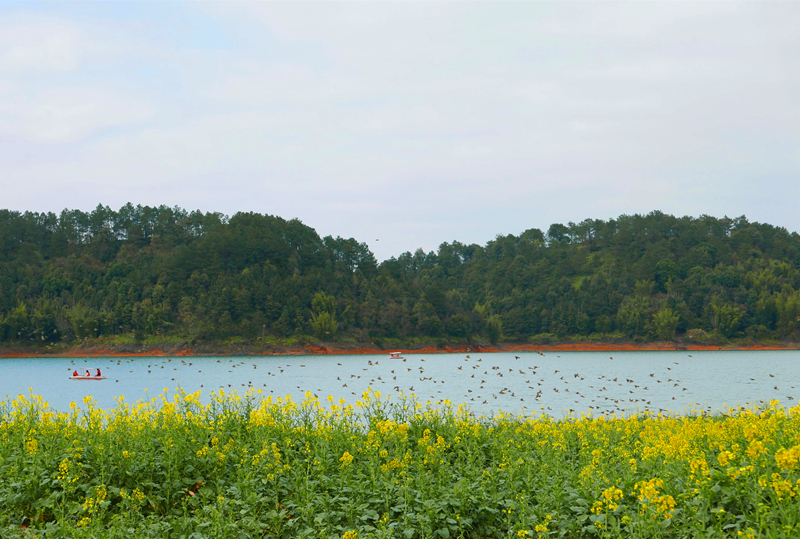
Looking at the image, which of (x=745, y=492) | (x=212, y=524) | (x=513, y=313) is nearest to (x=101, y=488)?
(x=212, y=524)

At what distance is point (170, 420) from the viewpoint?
29.9 ft

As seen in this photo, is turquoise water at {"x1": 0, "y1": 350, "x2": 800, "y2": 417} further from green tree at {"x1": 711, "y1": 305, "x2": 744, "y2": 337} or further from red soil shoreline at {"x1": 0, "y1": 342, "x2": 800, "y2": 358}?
green tree at {"x1": 711, "y1": 305, "x2": 744, "y2": 337}

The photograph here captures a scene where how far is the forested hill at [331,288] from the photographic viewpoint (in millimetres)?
103938

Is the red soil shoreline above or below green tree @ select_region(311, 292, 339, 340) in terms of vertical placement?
below

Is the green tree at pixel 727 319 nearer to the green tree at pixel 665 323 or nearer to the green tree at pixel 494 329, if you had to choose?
the green tree at pixel 665 323

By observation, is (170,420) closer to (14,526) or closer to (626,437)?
(14,526)

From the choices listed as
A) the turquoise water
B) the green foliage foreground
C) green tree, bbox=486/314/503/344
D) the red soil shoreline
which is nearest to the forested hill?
green tree, bbox=486/314/503/344

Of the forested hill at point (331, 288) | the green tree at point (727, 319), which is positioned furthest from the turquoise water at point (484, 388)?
the green tree at point (727, 319)

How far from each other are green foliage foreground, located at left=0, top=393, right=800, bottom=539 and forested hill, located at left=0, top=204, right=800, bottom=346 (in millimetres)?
96791

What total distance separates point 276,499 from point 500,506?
257 cm

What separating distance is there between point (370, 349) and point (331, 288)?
17.0 meters

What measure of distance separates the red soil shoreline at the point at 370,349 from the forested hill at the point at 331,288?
1.84 meters

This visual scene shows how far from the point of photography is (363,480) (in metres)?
7.36

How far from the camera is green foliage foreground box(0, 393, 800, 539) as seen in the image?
5.61 meters
